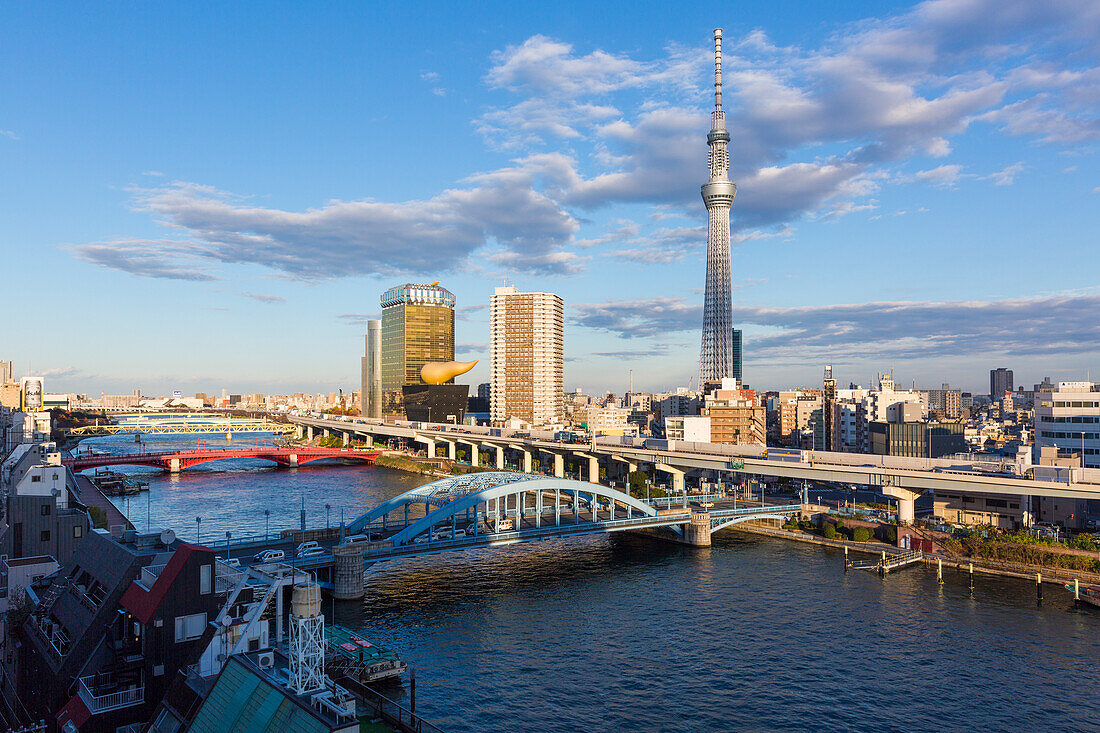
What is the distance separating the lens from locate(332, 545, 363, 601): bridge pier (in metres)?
47.7

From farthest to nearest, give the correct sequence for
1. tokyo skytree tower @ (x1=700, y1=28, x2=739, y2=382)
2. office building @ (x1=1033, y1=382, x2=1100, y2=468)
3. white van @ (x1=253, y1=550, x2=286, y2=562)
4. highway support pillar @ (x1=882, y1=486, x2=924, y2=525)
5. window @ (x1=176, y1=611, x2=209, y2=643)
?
tokyo skytree tower @ (x1=700, y1=28, x2=739, y2=382) < office building @ (x1=1033, y1=382, x2=1100, y2=468) < highway support pillar @ (x1=882, y1=486, x2=924, y2=525) < white van @ (x1=253, y1=550, x2=286, y2=562) < window @ (x1=176, y1=611, x2=209, y2=643)

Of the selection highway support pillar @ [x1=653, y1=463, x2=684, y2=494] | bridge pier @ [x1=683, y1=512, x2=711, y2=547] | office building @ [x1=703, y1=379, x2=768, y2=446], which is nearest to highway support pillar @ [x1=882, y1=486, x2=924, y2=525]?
bridge pier @ [x1=683, y1=512, x2=711, y2=547]

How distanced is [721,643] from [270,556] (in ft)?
99.3

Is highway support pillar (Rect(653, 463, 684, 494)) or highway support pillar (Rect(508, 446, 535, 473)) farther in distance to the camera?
highway support pillar (Rect(508, 446, 535, 473))

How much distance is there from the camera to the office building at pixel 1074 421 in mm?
75375

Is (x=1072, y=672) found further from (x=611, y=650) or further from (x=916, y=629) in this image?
(x=611, y=650)

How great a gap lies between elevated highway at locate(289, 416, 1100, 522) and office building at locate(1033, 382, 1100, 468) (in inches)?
513

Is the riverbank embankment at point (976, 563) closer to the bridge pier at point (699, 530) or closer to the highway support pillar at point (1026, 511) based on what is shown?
the bridge pier at point (699, 530)

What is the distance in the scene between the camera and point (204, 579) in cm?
2530

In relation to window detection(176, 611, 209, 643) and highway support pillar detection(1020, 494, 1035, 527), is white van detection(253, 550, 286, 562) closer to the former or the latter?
window detection(176, 611, 209, 643)

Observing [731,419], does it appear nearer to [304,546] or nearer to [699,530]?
[699,530]

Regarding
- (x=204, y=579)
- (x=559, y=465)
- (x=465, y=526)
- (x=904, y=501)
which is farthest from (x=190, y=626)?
(x=559, y=465)

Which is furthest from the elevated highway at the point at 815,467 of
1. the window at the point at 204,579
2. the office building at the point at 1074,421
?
the window at the point at 204,579

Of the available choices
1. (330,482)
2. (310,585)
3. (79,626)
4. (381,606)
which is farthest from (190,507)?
(310,585)
